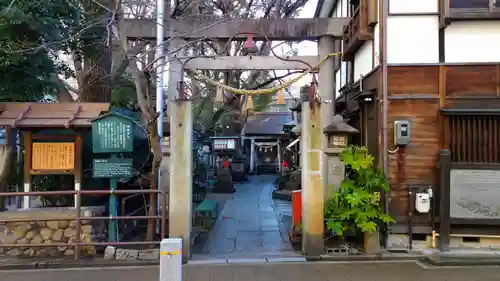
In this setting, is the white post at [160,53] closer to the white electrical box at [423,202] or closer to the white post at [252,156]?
the white electrical box at [423,202]

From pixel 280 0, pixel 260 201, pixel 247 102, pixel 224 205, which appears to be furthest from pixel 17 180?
pixel 247 102

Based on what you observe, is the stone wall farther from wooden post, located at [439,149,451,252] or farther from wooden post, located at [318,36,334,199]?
wooden post, located at [439,149,451,252]

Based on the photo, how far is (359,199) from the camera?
8.81 m

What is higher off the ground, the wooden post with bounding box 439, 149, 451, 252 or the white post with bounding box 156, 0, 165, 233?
the white post with bounding box 156, 0, 165, 233

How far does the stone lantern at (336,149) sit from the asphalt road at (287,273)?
2272 mm

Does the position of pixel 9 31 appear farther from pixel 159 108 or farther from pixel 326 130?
pixel 326 130

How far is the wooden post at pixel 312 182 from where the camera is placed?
9.01 metres

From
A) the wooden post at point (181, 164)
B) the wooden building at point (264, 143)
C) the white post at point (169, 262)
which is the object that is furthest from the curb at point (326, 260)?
the wooden building at point (264, 143)

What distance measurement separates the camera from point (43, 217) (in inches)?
352

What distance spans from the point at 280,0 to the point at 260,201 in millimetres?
9250

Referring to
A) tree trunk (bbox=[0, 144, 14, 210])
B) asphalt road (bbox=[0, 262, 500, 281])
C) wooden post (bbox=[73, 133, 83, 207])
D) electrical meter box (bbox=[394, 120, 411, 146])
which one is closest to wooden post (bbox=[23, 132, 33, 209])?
tree trunk (bbox=[0, 144, 14, 210])

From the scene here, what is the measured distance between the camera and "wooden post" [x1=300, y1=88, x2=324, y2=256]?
9.01 m

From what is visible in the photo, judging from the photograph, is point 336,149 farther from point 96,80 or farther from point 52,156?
point 96,80

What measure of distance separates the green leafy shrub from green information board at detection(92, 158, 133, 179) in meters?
4.72
